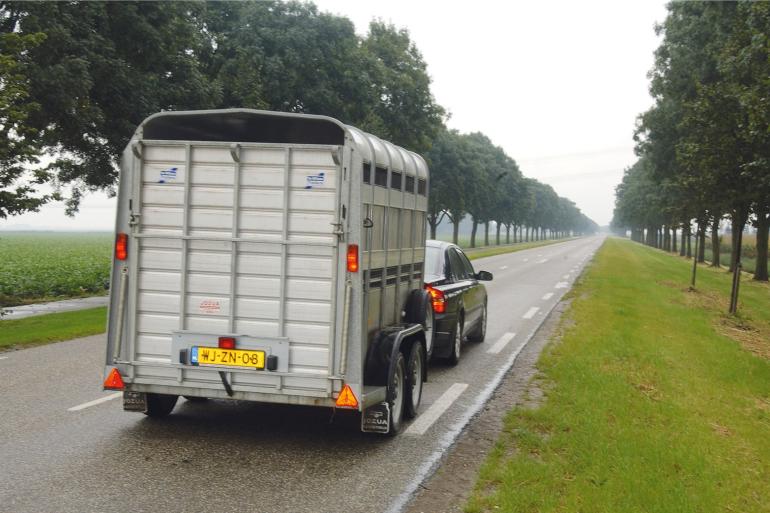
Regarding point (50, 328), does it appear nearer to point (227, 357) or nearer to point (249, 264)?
point (227, 357)

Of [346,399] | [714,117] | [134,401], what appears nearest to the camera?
[346,399]

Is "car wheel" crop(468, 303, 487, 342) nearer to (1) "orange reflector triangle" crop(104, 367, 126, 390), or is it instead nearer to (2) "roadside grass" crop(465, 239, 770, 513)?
(2) "roadside grass" crop(465, 239, 770, 513)

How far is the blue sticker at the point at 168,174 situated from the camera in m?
5.90

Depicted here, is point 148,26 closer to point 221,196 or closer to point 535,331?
point 535,331

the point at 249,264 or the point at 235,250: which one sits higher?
the point at 235,250

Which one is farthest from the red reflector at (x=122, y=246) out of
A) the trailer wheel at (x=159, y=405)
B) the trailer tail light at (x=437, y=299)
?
the trailer tail light at (x=437, y=299)

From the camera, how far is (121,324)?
5.91 meters

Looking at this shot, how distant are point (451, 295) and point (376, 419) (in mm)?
3777

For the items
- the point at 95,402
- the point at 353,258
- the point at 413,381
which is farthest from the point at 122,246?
the point at 413,381

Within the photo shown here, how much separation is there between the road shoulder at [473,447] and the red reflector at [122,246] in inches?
118

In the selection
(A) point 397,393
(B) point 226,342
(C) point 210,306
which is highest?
(C) point 210,306

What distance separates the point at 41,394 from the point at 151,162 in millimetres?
3249

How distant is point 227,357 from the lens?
5.74m

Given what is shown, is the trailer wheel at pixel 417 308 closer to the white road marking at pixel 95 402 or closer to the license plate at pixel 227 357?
the license plate at pixel 227 357
